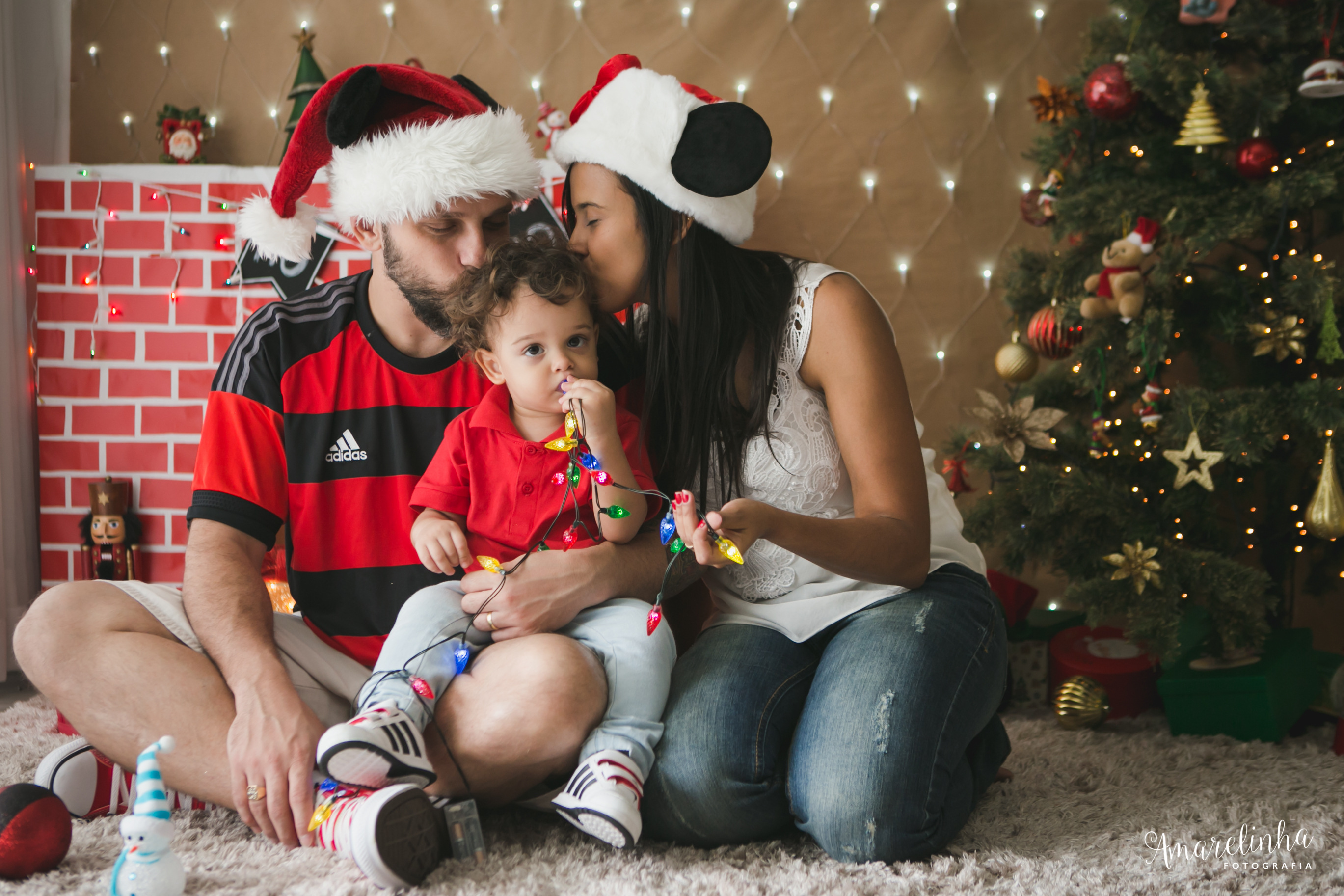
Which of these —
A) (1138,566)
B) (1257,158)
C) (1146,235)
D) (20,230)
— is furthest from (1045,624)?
(20,230)

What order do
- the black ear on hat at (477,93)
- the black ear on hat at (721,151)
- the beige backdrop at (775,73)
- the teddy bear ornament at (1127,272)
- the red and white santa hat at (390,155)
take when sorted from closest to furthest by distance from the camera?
the black ear on hat at (721,151), the red and white santa hat at (390,155), the black ear on hat at (477,93), the teddy bear ornament at (1127,272), the beige backdrop at (775,73)

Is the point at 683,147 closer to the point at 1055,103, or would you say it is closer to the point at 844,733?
the point at 844,733

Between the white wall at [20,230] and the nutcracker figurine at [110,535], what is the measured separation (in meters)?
0.15

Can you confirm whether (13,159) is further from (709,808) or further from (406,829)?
(709,808)

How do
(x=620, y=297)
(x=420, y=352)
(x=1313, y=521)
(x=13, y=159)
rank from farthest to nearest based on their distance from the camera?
(x=13, y=159) → (x=1313, y=521) → (x=420, y=352) → (x=620, y=297)

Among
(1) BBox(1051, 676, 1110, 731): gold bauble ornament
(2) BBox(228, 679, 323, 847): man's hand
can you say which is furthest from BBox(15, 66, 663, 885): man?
(1) BBox(1051, 676, 1110, 731): gold bauble ornament

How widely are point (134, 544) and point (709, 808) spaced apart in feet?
6.03

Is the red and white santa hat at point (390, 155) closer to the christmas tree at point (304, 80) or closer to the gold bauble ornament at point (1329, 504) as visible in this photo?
the christmas tree at point (304, 80)

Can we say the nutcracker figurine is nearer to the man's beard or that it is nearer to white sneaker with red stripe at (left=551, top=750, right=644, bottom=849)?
the man's beard

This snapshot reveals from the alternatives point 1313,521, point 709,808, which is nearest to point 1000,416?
point 1313,521

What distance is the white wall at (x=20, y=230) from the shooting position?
87.0 inches

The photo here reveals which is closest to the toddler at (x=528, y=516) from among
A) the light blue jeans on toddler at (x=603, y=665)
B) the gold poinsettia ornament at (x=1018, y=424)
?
the light blue jeans on toddler at (x=603, y=665)

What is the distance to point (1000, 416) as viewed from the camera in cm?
204

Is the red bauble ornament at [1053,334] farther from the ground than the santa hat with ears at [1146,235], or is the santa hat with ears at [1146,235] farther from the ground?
the santa hat with ears at [1146,235]
